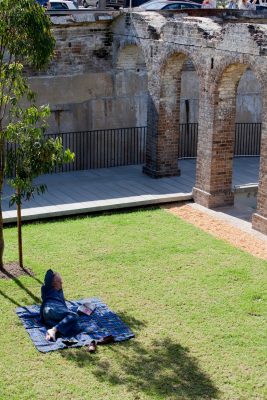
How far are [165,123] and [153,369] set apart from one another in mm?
9775

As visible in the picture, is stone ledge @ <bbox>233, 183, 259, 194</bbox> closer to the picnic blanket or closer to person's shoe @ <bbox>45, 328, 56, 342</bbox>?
the picnic blanket

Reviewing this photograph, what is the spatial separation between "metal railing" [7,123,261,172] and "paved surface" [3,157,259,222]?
456mm

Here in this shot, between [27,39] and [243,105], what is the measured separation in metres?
11.7

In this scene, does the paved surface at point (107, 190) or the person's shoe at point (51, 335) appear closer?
the person's shoe at point (51, 335)

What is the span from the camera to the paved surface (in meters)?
16.9

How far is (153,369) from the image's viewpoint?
10453mm

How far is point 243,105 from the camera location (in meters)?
22.9

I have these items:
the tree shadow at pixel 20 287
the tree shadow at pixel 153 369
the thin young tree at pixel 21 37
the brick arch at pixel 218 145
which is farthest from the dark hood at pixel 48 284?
the brick arch at pixel 218 145

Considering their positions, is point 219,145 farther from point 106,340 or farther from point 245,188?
point 106,340

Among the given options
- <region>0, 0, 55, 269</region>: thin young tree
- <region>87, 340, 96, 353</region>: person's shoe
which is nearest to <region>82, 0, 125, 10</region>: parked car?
<region>0, 0, 55, 269</region>: thin young tree

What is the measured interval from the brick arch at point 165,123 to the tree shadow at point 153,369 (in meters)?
8.78

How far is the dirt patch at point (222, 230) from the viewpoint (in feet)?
49.9

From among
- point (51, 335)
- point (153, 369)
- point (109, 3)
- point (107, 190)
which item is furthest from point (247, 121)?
point (153, 369)

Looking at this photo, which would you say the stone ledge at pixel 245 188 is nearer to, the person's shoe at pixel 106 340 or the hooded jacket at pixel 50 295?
the hooded jacket at pixel 50 295
